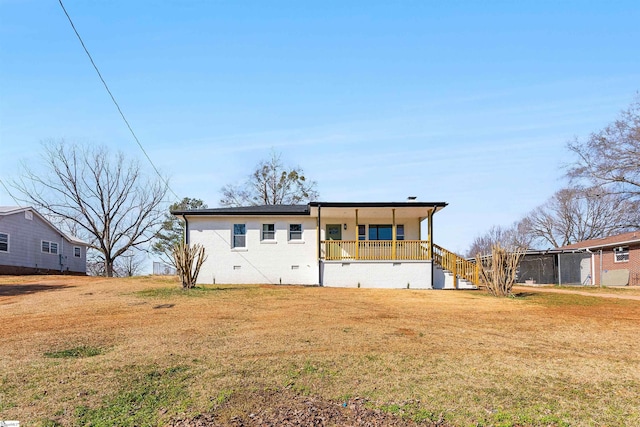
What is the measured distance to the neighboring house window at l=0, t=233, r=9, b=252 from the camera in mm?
28948

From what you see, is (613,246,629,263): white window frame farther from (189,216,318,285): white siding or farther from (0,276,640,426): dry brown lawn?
(0,276,640,426): dry brown lawn

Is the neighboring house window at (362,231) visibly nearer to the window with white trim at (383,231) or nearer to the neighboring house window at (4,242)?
the window with white trim at (383,231)

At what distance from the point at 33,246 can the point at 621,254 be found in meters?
37.2

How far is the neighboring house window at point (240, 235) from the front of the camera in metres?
23.1

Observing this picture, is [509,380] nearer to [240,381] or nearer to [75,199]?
[240,381]

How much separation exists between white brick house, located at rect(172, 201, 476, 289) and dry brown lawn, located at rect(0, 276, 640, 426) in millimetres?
9310

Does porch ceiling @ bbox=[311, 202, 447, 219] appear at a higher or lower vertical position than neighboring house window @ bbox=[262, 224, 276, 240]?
higher

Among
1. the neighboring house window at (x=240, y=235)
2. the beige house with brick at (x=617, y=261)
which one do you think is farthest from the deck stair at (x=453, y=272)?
the beige house with brick at (x=617, y=261)

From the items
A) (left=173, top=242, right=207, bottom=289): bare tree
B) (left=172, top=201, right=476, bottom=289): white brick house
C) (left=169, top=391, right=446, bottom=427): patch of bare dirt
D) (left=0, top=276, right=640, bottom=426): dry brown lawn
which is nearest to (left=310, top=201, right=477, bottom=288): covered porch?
(left=172, top=201, right=476, bottom=289): white brick house

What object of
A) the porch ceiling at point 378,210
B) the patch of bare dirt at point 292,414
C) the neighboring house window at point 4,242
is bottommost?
the patch of bare dirt at point 292,414

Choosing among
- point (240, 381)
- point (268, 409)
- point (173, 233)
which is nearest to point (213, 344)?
point (240, 381)

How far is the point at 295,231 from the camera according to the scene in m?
23.4

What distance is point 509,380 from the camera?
6.14 m

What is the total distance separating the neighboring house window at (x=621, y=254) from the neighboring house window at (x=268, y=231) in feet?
70.8
